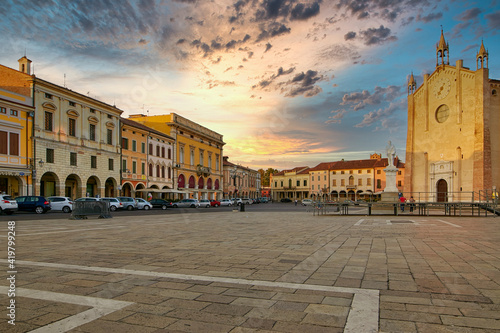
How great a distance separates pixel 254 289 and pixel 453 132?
147ft

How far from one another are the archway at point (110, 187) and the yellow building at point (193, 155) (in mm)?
13778

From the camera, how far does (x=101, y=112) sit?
138 ft

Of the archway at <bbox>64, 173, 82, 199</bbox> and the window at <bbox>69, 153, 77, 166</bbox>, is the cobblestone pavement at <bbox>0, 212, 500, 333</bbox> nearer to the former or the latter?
the window at <bbox>69, 153, 77, 166</bbox>

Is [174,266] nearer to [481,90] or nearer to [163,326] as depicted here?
[163,326]

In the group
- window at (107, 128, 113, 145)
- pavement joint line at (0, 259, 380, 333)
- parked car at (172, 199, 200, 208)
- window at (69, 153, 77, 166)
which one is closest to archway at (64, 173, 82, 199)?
window at (69, 153, 77, 166)

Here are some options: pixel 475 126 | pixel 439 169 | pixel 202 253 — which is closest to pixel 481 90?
pixel 475 126

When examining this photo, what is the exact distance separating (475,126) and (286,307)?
4324 centimetres

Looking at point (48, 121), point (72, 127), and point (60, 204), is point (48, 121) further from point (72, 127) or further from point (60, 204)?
point (60, 204)

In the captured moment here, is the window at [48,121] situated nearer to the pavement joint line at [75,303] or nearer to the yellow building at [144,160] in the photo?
the yellow building at [144,160]

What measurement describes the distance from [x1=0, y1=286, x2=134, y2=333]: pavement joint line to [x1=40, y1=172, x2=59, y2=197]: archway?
34866mm

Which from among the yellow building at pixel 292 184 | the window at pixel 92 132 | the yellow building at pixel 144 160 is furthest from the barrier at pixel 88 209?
the yellow building at pixel 292 184

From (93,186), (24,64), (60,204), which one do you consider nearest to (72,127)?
(24,64)

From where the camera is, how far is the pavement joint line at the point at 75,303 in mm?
3307

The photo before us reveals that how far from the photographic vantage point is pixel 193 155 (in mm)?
66562
